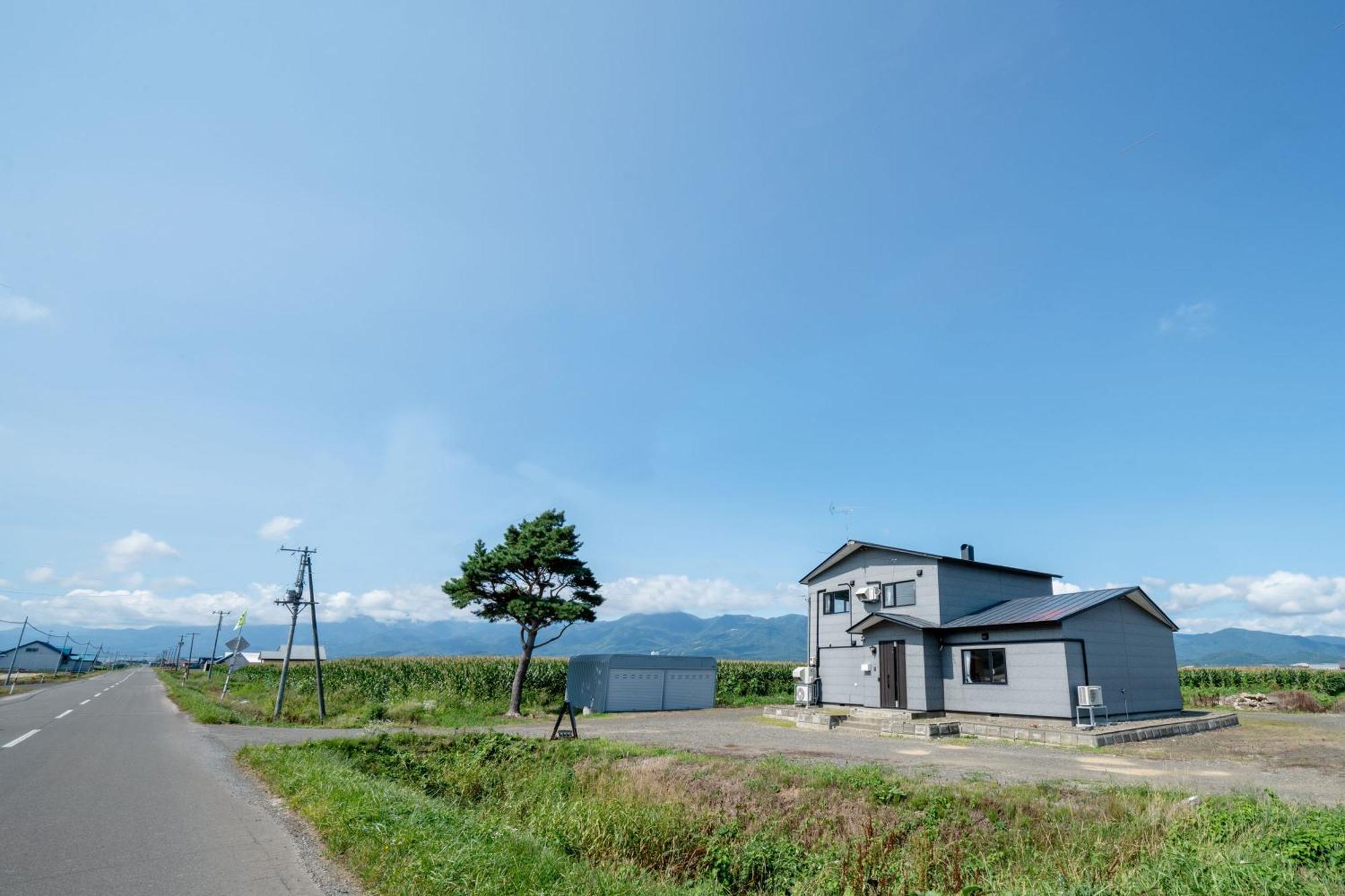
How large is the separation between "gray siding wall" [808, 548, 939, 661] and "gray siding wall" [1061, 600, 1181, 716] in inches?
205

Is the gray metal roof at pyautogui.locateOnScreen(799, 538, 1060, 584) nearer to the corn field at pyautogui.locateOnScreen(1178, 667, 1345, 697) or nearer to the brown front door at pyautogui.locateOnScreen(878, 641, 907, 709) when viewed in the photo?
the brown front door at pyautogui.locateOnScreen(878, 641, 907, 709)

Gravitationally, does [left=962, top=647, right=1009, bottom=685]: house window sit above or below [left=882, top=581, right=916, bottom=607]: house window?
below

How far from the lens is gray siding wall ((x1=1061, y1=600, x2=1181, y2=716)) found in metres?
21.5

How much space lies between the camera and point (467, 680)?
3838cm

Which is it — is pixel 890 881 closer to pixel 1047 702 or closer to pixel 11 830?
pixel 11 830

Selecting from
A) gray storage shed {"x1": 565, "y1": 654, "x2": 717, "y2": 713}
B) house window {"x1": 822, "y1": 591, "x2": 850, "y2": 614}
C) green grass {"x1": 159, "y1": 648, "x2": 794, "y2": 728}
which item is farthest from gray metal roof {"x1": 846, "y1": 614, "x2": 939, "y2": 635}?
green grass {"x1": 159, "y1": 648, "x2": 794, "y2": 728}

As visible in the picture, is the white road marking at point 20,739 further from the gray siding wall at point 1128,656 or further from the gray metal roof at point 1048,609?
the gray siding wall at point 1128,656

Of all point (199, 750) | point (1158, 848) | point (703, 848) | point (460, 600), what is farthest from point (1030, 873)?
point (460, 600)

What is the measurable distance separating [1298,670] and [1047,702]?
144 ft

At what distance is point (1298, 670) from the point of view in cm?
4834

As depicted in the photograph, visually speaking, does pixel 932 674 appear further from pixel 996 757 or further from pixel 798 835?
pixel 798 835

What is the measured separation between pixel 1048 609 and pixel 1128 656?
347cm

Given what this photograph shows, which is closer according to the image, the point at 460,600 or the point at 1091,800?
the point at 1091,800

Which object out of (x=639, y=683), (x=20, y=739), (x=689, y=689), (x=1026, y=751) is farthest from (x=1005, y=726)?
(x=20, y=739)
